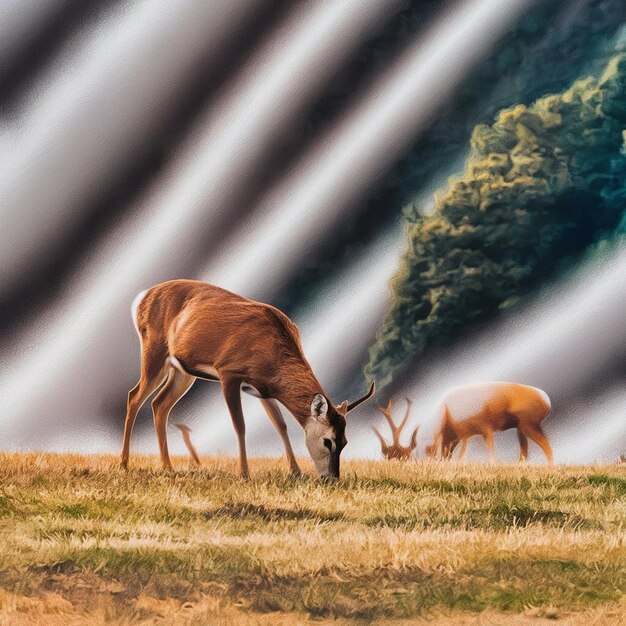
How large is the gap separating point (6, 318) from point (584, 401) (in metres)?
4.85

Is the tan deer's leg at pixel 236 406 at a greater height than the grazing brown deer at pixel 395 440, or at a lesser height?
greater

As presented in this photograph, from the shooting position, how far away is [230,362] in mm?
7406

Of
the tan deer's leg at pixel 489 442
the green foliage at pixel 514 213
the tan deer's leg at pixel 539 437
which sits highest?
the green foliage at pixel 514 213

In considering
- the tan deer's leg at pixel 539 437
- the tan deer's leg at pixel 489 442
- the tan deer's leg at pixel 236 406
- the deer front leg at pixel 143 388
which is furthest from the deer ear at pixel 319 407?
the tan deer's leg at pixel 489 442

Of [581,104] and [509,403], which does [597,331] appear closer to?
[509,403]

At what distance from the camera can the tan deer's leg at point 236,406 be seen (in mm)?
7219

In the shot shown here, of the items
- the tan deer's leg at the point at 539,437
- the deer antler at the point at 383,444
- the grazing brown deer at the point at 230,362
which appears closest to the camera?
the grazing brown deer at the point at 230,362

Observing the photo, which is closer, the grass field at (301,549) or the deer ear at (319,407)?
the grass field at (301,549)

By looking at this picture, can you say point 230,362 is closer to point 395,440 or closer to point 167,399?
point 167,399

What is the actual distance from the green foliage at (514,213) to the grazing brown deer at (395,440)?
41 centimetres

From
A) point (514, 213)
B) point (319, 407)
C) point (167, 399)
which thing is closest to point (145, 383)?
point (167, 399)

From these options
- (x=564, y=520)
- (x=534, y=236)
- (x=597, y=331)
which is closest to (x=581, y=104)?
(x=534, y=236)

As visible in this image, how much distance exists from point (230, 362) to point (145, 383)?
0.72m

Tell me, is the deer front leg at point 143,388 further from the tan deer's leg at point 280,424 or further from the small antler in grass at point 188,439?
the tan deer's leg at point 280,424
